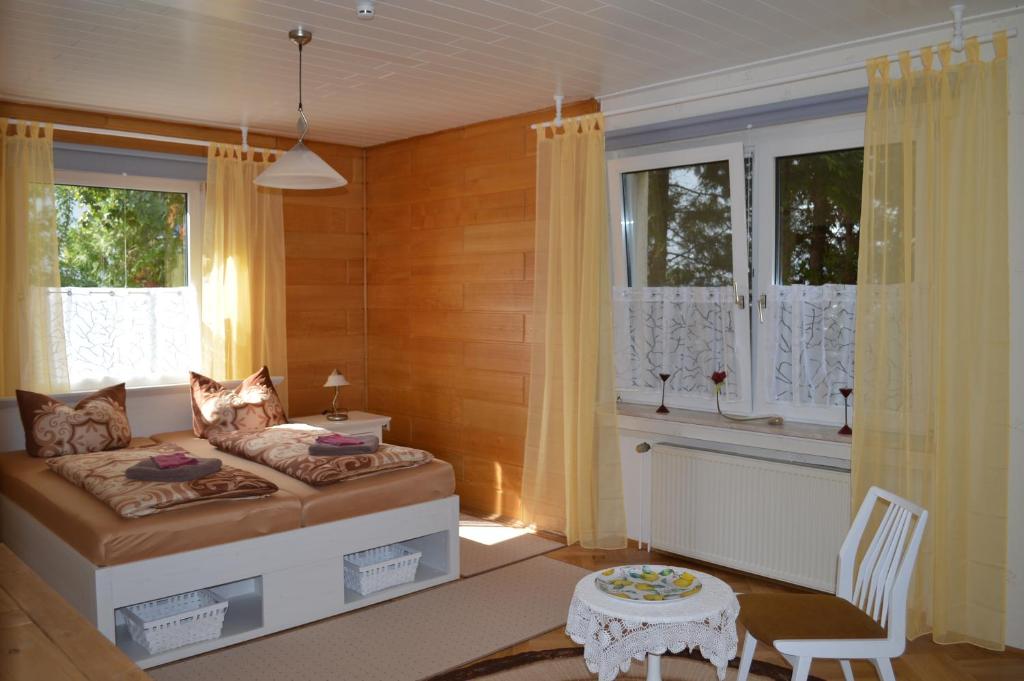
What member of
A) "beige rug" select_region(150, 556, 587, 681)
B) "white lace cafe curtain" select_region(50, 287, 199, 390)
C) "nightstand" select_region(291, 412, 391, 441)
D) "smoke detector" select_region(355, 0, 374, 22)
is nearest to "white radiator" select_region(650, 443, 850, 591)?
"beige rug" select_region(150, 556, 587, 681)

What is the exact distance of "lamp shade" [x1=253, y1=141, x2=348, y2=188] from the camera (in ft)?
11.7

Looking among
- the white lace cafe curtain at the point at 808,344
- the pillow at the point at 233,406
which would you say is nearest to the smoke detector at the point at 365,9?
the white lace cafe curtain at the point at 808,344

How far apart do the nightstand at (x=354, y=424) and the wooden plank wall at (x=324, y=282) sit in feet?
1.45

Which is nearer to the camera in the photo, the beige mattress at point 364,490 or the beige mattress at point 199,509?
the beige mattress at point 199,509

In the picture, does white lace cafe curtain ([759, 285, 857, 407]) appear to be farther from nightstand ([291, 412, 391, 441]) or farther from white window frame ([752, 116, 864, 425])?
nightstand ([291, 412, 391, 441])

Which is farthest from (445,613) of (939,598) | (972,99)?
(972,99)

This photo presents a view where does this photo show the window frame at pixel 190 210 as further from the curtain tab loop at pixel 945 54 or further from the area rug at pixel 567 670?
the curtain tab loop at pixel 945 54

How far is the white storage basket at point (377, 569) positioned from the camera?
3916mm

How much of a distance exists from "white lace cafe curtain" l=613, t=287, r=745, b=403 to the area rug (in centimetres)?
150

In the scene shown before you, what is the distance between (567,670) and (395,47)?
2.67 metres

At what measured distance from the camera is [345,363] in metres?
6.27

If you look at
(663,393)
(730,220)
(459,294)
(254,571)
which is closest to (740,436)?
(663,393)

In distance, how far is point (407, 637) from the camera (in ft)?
11.7

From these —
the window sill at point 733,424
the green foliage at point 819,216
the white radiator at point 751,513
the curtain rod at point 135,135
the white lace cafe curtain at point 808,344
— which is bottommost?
the white radiator at point 751,513
